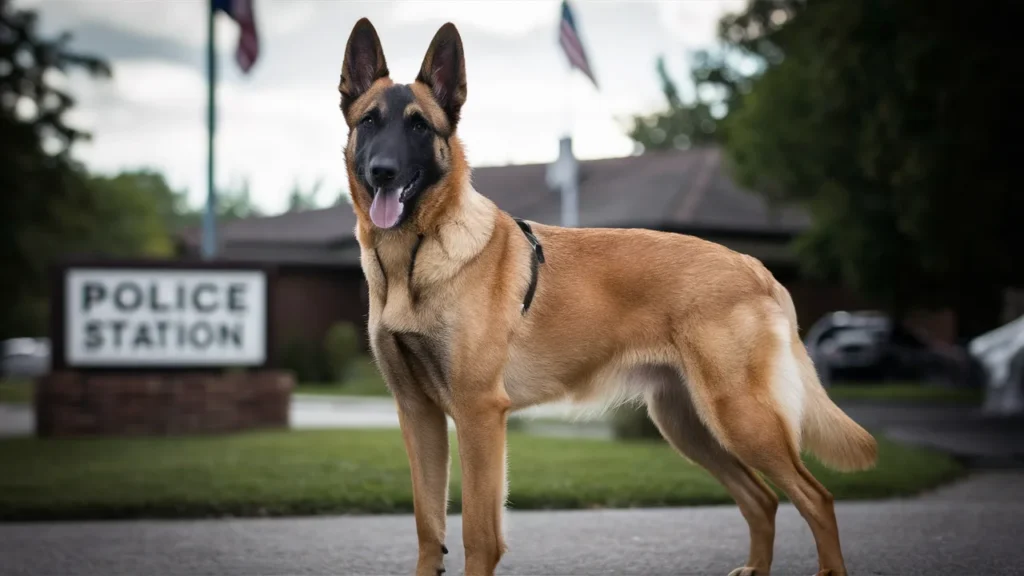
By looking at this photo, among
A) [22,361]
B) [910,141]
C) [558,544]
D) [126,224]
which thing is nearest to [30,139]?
[22,361]

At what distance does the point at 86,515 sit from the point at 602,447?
19.4ft

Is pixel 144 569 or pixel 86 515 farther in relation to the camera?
pixel 86 515

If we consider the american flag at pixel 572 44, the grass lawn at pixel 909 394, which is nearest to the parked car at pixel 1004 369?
the grass lawn at pixel 909 394

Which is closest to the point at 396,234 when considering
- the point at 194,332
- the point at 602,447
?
the point at 602,447

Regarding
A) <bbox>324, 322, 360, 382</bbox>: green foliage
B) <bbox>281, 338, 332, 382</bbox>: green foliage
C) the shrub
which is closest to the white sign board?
the shrub

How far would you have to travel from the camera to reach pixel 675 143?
6606 centimetres

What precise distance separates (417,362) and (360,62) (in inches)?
57.5

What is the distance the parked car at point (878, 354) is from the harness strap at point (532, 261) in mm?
25494

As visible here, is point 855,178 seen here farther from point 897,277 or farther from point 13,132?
point 13,132

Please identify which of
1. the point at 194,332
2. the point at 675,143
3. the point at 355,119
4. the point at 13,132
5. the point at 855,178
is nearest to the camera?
the point at 355,119

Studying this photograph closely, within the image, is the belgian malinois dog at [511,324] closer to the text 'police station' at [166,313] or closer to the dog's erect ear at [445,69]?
the dog's erect ear at [445,69]

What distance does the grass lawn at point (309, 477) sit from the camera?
28.9ft

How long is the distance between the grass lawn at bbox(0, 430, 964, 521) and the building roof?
17.1m

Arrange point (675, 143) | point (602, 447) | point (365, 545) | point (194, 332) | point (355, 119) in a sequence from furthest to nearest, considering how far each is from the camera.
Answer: point (675, 143)
point (194, 332)
point (602, 447)
point (365, 545)
point (355, 119)
